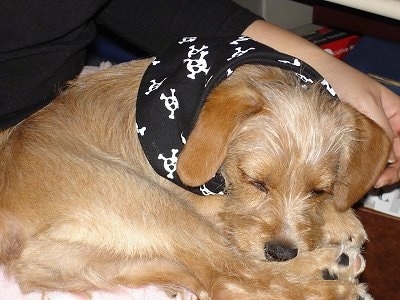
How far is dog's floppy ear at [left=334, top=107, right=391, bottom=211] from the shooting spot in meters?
2.11

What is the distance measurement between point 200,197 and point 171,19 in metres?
0.67

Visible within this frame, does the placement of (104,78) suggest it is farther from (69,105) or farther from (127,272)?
(127,272)

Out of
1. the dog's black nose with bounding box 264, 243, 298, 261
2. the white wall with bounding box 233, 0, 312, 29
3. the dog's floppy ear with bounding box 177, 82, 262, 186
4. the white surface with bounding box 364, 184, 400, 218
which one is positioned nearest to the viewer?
the dog's floppy ear with bounding box 177, 82, 262, 186

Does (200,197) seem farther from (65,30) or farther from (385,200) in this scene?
(385,200)

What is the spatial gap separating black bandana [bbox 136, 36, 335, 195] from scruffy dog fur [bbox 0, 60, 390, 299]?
58 millimetres

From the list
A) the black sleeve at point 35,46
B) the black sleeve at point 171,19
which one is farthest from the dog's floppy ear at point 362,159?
the black sleeve at point 35,46

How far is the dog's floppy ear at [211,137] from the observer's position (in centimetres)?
193

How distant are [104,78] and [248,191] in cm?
66

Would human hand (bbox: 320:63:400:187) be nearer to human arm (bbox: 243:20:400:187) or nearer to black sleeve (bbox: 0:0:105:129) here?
human arm (bbox: 243:20:400:187)

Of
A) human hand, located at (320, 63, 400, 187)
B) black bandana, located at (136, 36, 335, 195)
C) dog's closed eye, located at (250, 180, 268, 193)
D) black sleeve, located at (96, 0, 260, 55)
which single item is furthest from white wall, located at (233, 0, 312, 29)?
dog's closed eye, located at (250, 180, 268, 193)

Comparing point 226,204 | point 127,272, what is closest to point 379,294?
point 226,204

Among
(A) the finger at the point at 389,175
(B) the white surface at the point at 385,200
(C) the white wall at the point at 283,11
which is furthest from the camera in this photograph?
(C) the white wall at the point at 283,11

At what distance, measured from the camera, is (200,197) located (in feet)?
7.41

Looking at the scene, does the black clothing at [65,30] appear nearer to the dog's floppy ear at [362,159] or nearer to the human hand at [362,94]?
the human hand at [362,94]
